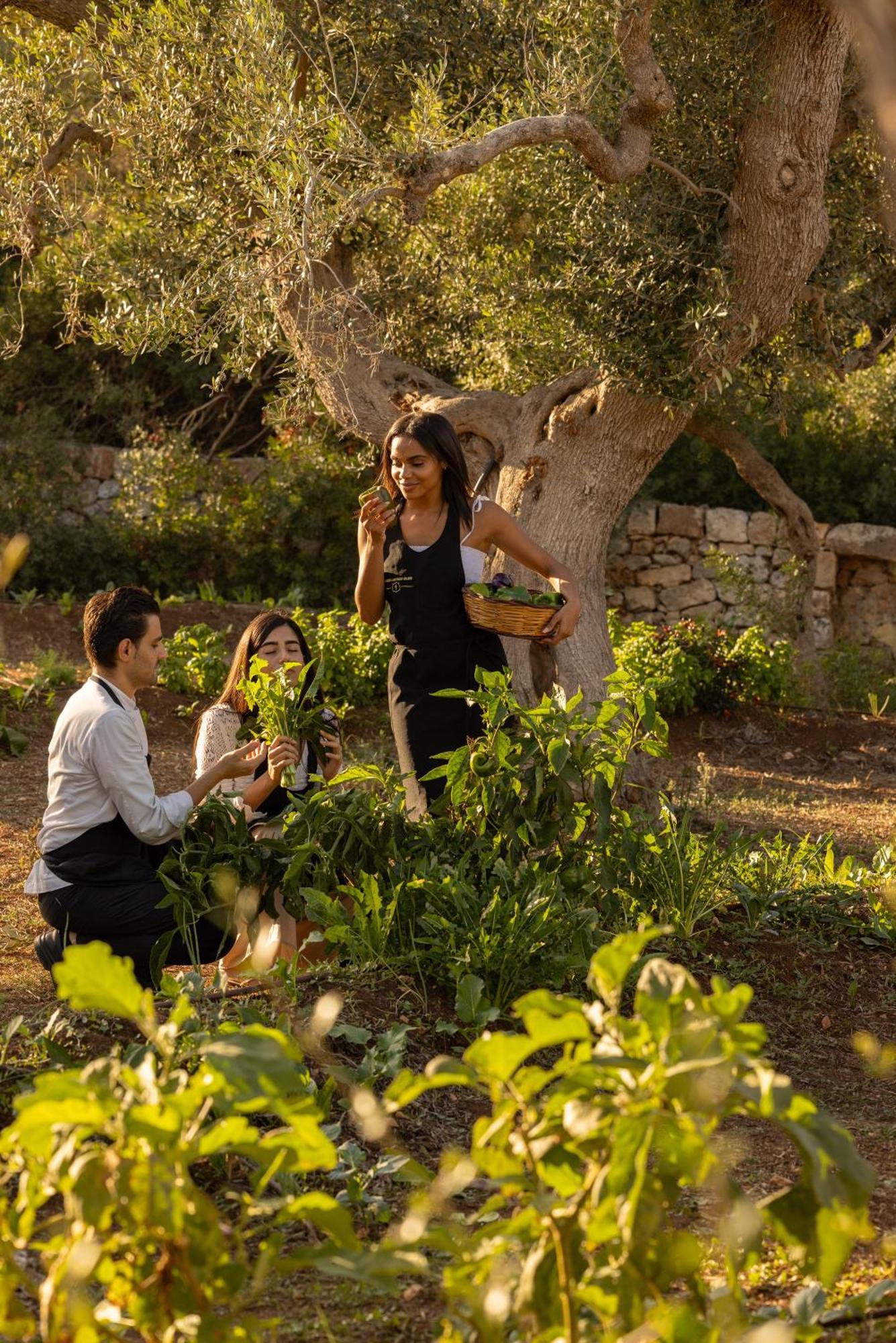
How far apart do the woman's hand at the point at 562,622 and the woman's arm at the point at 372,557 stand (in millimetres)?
547

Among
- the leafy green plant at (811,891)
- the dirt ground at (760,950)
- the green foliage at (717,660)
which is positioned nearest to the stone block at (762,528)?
the green foliage at (717,660)

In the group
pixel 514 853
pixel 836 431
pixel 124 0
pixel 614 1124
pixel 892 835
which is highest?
pixel 124 0

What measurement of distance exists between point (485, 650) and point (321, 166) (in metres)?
1.96

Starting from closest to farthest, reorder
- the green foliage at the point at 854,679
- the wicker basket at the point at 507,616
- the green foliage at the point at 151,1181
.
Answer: the green foliage at the point at 151,1181 → the wicker basket at the point at 507,616 → the green foliage at the point at 854,679

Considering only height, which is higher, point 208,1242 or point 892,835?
point 208,1242

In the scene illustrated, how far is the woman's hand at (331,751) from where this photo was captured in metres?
4.18

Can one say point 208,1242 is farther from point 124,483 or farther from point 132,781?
point 124,483

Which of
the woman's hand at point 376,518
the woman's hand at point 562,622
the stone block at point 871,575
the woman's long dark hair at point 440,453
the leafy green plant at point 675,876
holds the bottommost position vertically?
the leafy green plant at point 675,876

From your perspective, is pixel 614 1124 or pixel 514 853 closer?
pixel 614 1124

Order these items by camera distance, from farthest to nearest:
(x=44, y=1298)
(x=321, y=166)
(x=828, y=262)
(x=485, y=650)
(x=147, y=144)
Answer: (x=828, y=262)
(x=147, y=144)
(x=321, y=166)
(x=485, y=650)
(x=44, y=1298)

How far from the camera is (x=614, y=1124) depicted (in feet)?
5.15

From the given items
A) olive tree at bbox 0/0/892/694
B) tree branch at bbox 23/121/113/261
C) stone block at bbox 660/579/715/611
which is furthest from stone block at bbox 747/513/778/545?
tree branch at bbox 23/121/113/261

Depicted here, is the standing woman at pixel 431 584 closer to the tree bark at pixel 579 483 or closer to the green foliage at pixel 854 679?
the tree bark at pixel 579 483

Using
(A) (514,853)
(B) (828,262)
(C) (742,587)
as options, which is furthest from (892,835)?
(C) (742,587)
